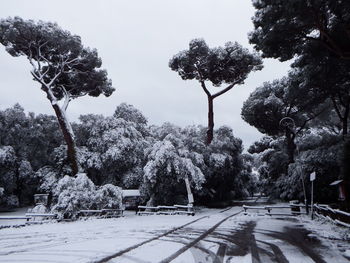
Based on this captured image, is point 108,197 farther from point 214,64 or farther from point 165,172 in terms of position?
point 214,64

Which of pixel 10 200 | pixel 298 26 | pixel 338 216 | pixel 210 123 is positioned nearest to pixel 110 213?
pixel 338 216

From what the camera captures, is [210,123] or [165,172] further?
[210,123]

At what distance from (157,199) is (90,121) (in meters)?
12.4

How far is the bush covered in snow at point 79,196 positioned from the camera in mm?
18812

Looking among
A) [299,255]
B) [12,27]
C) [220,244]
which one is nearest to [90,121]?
A: [12,27]

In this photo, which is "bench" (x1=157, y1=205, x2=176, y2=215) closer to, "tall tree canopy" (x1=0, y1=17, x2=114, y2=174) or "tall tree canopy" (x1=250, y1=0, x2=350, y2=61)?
"tall tree canopy" (x1=0, y1=17, x2=114, y2=174)

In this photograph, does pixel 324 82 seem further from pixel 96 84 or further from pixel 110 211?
pixel 96 84

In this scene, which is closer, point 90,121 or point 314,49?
point 314,49

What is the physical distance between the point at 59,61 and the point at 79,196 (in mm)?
12533

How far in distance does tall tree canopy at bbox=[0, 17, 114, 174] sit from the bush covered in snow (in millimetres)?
3469

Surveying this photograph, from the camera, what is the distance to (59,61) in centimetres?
2539

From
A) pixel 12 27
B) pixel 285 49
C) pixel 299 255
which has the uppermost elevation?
pixel 12 27

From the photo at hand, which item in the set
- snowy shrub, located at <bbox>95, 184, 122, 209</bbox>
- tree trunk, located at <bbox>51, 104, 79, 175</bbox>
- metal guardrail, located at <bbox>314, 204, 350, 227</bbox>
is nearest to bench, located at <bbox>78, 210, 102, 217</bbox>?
snowy shrub, located at <bbox>95, 184, 122, 209</bbox>

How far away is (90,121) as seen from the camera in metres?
32.9
